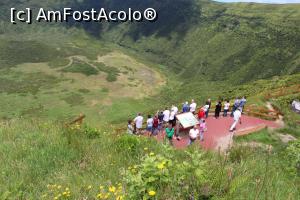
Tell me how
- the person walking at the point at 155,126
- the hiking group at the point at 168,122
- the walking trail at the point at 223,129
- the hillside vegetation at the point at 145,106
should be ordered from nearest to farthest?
the hillside vegetation at the point at 145,106 < the walking trail at the point at 223,129 < the hiking group at the point at 168,122 < the person walking at the point at 155,126

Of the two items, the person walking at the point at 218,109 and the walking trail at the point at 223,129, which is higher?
the person walking at the point at 218,109

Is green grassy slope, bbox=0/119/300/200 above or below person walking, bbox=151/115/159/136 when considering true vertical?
above

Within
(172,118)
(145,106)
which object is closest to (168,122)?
(172,118)

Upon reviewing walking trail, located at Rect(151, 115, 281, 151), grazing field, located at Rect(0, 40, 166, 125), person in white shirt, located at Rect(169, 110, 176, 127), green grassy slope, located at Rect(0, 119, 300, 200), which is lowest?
grazing field, located at Rect(0, 40, 166, 125)

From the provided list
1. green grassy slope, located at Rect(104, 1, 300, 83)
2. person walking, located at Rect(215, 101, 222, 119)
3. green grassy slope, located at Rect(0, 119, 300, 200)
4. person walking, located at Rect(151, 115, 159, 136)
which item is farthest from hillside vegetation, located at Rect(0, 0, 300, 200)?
person walking, located at Rect(151, 115, 159, 136)

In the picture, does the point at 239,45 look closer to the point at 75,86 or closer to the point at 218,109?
the point at 75,86

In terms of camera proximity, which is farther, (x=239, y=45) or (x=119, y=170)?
(x=239, y=45)

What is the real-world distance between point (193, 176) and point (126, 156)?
2874mm

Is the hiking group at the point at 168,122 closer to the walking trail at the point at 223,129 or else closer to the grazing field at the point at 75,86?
the walking trail at the point at 223,129

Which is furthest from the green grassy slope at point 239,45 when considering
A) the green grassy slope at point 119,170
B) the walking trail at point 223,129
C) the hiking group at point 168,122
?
the green grassy slope at point 119,170

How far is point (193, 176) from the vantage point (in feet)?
17.0

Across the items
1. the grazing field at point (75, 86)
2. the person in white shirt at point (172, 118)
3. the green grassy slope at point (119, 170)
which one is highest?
the green grassy slope at point (119, 170)

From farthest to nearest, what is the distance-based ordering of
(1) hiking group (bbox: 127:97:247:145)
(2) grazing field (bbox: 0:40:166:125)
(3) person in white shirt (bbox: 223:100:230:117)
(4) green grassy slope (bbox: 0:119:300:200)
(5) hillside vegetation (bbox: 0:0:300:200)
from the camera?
(2) grazing field (bbox: 0:40:166:125) → (3) person in white shirt (bbox: 223:100:230:117) → (1) hiking group (bbox: 127:97:247:145) → (5) hillside vegetation (bbox: 0:0:300:200) → (4) green grassy slope (bbox: 0:119:300:200)

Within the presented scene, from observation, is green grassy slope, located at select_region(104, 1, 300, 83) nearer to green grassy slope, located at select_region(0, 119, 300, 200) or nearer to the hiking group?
the hiking group
